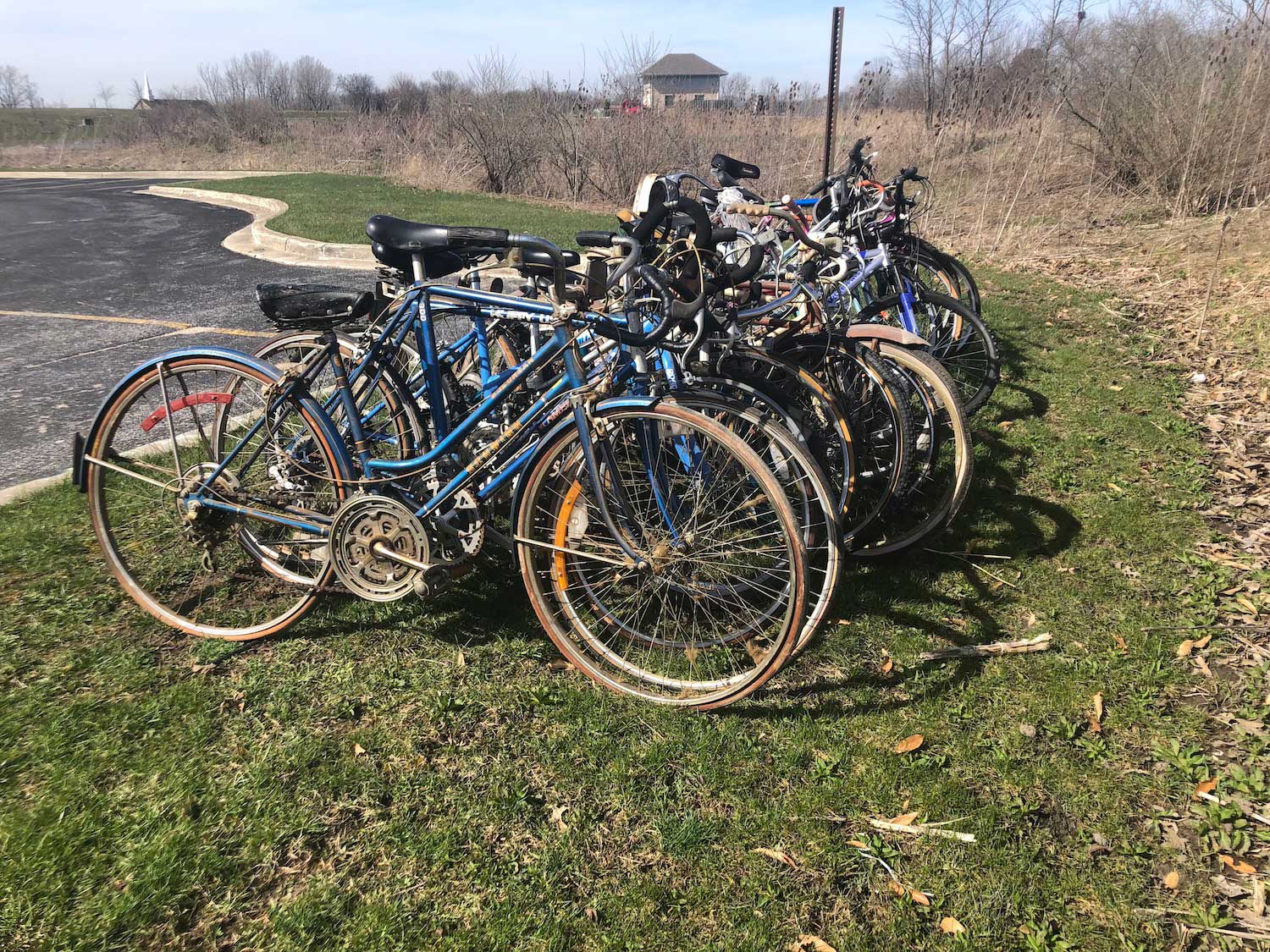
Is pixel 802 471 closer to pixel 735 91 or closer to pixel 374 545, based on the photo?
pixel 374 545

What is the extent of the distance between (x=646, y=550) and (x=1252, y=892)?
205cm

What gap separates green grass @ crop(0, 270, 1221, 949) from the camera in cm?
218

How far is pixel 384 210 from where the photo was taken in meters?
14.1

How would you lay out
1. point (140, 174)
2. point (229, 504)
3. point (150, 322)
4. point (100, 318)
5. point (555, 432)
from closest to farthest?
point (555, 432), point (229, 504), point (150, 322), point (100, 318), point (140, 174)

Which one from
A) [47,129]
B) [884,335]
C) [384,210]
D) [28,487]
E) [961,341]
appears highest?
[47,129]

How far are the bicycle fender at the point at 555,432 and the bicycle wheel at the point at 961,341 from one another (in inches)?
99.6

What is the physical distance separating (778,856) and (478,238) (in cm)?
239

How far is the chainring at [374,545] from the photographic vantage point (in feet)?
9.76

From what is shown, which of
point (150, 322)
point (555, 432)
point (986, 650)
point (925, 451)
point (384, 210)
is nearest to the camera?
point (555, 432)

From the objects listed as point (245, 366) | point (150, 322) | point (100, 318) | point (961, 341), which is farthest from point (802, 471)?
point (100, 318)

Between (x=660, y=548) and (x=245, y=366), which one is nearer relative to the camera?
(x=660, y=548)

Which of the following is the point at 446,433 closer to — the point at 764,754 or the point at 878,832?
the point at 764,754

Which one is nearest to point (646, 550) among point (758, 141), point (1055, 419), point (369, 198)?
point (1055, 419)

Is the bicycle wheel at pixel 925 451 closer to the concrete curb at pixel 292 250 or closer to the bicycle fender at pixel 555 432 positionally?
the bicycle fender at pixel 555 432
